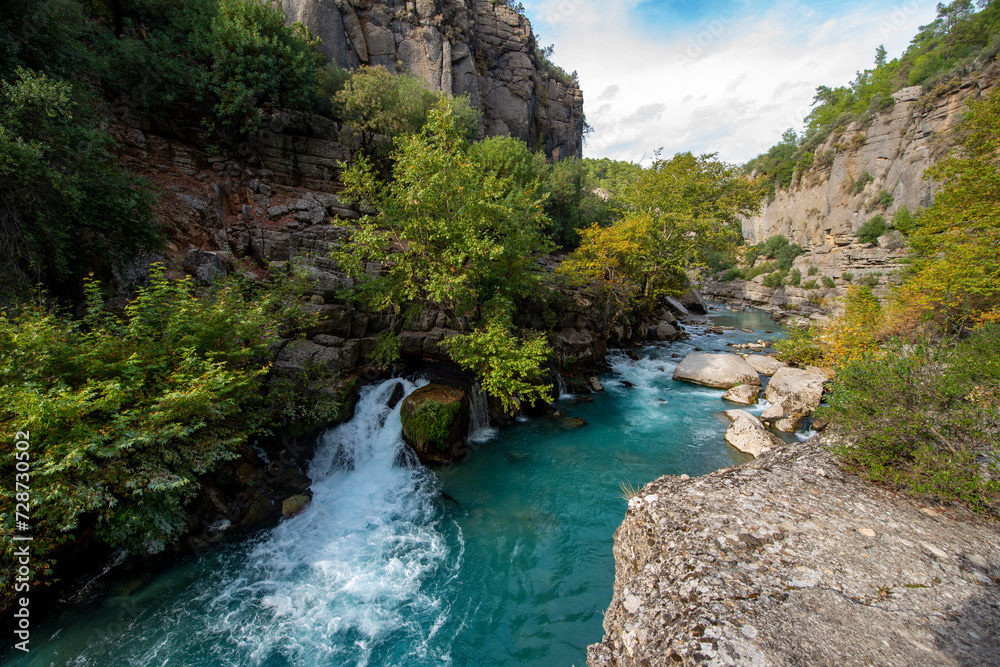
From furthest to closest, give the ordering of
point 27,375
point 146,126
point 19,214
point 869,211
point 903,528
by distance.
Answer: point 869,211 < point 146,126 < point 19,214 < point 27,375 < point 903,528

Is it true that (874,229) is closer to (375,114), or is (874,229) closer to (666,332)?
(666,332)

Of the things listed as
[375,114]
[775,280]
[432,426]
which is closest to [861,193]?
[775,280]

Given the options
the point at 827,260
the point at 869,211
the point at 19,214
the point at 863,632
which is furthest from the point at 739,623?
the point at 869,211

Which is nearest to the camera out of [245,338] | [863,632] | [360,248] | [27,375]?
[863,632]

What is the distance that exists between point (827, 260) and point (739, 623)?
4844 centimetres

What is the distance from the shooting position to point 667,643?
3.19m

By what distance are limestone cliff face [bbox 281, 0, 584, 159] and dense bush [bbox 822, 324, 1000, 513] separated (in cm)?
2703

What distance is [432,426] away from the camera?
34.1 feet

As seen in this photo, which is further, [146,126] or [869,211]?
[869,211]

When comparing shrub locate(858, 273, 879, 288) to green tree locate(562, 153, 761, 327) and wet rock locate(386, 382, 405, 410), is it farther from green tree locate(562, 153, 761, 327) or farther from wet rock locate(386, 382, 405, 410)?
wet rock locate(386, 382, 405, 410)

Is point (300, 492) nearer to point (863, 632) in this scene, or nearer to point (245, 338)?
point (245, 338)

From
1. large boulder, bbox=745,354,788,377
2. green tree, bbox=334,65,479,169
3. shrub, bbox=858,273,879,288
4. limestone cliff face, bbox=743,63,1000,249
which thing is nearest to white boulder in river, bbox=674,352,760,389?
large boulder, bbox=745,354,788,377

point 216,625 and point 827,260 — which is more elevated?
point 827,260

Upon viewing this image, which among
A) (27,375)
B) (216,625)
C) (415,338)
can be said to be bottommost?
(216,625)
